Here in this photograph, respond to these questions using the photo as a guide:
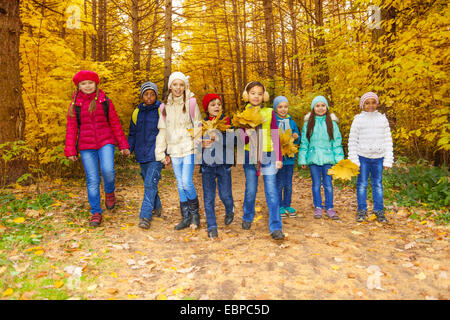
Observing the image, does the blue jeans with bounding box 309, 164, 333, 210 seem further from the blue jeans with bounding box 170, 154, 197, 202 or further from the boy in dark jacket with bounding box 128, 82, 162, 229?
the boy in dark jacket with bounding box 128, 82, 162, 229

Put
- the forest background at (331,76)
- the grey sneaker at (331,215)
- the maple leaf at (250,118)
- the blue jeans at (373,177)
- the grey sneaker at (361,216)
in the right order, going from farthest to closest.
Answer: the forest background at (331,76) → the grey sneaker at (331,215) → the grey sneaker at (361,216) → the blue jeans at (373,177) → the maple leaf at (250,118)

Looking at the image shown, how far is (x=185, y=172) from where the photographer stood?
15.1 feet

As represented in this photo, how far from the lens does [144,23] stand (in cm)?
1838

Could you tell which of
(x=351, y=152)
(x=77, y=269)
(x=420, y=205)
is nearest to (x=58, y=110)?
(x=77, y=269)

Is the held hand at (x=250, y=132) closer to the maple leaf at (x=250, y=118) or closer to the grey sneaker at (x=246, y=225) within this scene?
the maple leaf at (x=250, y=118)

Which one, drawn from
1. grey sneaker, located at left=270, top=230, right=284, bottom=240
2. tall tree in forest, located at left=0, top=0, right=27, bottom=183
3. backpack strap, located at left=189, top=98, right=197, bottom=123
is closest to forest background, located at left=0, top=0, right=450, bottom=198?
tall tree in forest, located at left=0, top=0, right=27, bottom=183

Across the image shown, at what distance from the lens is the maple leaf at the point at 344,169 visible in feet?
15.9

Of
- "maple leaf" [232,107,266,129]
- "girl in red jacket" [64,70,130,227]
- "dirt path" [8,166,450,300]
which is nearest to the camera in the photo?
"dirt path" [8,166,450,300]

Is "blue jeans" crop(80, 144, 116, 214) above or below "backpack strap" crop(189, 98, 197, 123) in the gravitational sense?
below

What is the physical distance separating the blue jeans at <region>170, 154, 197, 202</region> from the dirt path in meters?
0.69

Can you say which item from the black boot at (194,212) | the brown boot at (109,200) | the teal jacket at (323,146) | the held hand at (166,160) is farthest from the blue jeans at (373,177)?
the brown boot at (109,200)

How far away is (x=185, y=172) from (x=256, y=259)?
172 cm

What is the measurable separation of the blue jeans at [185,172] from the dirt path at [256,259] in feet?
2.26

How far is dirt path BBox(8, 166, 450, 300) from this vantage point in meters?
2.97
